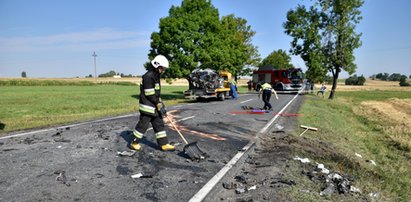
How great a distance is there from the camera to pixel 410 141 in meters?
11.1

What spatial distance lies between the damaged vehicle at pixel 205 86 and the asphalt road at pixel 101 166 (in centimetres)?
1417

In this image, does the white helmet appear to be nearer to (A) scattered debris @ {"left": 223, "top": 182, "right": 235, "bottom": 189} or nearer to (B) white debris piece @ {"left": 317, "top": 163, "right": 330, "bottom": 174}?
(A) scattered debris @ {"left": 223, "top": 182, "right": 235, "bottom": 189}

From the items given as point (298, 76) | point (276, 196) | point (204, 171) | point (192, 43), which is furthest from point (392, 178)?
point (298, 76)

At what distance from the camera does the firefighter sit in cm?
647

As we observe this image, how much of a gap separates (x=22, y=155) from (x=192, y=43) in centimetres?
2173

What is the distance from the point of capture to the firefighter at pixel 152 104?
255 inches

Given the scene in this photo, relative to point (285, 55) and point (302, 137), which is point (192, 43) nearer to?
point (302, 137)

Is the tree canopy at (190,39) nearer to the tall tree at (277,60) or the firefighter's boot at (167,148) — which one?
the firefighter's boot at (167,148)

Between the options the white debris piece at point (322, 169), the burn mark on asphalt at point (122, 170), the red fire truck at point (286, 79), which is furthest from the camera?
the red fire truck at point (286, 79)

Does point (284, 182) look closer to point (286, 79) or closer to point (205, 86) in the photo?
point (205, 86)

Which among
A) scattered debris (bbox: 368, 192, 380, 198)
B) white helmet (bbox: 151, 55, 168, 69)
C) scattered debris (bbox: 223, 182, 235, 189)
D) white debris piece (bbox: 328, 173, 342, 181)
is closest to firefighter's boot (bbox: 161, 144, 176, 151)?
white helmet (bbox: 151, 55, 168, 69)

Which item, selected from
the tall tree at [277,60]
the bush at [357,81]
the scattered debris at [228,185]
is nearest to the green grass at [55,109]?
the scattered debris at [228,185]

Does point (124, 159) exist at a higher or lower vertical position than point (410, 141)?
higher

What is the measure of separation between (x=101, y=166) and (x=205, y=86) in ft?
59.3
